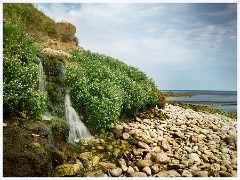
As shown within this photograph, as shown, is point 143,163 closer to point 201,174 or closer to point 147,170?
point 147,170

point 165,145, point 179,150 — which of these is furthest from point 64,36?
point 179,150

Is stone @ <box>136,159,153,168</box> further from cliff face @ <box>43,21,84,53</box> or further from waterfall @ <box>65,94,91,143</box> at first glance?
cliff face @ <box>43,21,84,53</box>

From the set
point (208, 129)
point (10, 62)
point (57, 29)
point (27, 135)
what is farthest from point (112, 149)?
point (57, 29)

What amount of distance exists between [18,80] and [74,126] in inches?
86.2

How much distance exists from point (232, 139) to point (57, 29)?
10680mm

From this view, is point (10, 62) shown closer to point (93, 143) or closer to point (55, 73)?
point (55, 73)

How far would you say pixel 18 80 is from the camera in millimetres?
7047

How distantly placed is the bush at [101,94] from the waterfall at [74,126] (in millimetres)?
174

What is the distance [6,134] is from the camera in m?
5.80

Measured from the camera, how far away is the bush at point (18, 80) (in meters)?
6.62

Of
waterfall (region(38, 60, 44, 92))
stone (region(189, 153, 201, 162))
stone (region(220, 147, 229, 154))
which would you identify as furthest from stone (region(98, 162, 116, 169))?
stone (region(220, 147, 229, 154))

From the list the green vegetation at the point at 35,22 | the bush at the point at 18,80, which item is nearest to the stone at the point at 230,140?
the bush at the point at 18,80

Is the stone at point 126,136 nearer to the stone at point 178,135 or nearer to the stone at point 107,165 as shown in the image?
the stone at point 178,135

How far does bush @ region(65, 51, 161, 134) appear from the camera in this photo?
8.80 m
